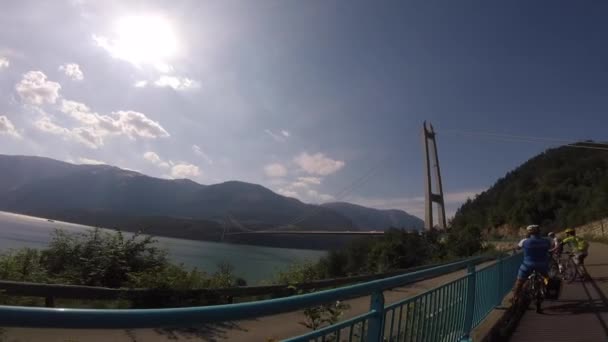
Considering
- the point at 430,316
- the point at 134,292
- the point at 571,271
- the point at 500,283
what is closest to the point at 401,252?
the point at 571,271

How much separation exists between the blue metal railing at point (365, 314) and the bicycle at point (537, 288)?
124 centimetres

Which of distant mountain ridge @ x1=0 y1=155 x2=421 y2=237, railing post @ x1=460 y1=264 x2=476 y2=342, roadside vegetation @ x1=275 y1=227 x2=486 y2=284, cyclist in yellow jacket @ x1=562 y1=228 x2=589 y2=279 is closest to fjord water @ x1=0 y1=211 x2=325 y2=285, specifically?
roadside vegetation @ x1=275 y1=227 x2=486 y2=284

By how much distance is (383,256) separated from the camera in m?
34.1

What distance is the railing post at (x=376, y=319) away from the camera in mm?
2515

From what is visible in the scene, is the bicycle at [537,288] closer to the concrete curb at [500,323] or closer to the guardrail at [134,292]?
the concrete curb at [500,323]

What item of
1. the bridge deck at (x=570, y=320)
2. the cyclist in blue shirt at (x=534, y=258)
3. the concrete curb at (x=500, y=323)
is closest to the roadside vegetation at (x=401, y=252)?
the bridge deck at (x=570, y=320)

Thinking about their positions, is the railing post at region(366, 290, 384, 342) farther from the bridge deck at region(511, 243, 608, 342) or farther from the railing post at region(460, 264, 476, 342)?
the bridge deck at region(511, 243, 608, 342)

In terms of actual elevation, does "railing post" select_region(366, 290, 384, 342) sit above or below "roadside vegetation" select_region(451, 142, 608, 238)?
below

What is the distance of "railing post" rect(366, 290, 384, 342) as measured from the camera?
2.52 m

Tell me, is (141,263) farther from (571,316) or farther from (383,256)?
(383,256)

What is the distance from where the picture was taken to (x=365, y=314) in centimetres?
250

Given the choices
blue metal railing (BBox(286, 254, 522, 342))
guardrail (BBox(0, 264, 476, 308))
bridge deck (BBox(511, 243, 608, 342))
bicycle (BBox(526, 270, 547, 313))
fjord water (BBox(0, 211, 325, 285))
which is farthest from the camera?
fjord water (BBox(0, 211, 325, 285))

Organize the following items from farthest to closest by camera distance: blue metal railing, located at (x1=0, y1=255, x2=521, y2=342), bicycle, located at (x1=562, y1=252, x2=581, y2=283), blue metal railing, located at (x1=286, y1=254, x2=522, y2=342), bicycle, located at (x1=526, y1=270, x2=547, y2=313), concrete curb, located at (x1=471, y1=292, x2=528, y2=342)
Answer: bicycle, located at (x1=562, y1=252, x2=581, y2=283) < bicycle, located at (x1=526, y1=270, x2=547, y2=313) < concrete curb, located at (x1=471, y1=292, x2=528, y2=342) < blue metal railing, located at (x1=286, y1=254, x2=522, y2=342) < blue metal railing, located at (x1=0, y1=255, x2=521, y2=342)

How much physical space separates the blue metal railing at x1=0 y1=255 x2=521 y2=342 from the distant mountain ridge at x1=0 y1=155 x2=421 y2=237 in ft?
292
